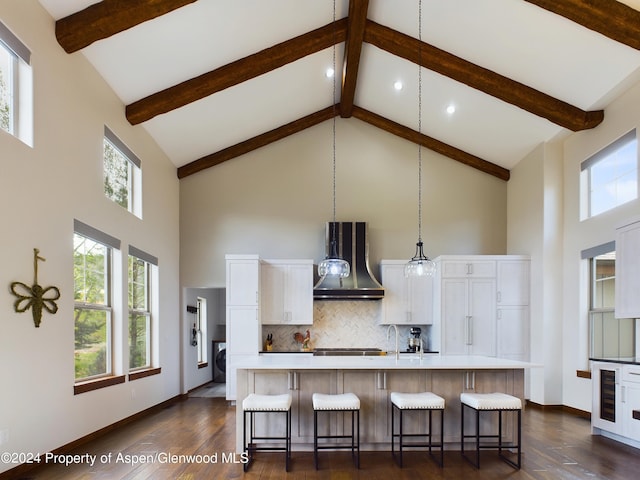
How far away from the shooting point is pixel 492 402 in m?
4.12

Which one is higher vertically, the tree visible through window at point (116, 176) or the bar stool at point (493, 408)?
the tree visible through window at point (116, 176)

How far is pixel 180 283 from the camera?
813cm

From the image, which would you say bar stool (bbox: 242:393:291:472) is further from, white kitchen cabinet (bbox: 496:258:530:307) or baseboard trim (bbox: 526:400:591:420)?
white kitchen cabinet (bbox: 496:258:530:307)

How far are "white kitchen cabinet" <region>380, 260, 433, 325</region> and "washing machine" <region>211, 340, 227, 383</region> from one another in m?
3.78

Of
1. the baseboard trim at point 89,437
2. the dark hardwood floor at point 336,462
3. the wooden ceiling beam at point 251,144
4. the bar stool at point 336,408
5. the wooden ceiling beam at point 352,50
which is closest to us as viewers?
the baseboard trim at point 89,437

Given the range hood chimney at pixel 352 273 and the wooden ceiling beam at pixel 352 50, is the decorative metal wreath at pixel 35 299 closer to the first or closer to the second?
the range hood chimney at pixel 352 273

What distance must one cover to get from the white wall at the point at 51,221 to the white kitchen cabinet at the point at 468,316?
449cm

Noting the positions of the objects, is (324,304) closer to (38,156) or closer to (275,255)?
(275,255)

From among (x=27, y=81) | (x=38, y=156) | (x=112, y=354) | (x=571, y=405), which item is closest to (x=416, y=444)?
(x=571, y=405)

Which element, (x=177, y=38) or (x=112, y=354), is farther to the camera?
(x=112, y=354)

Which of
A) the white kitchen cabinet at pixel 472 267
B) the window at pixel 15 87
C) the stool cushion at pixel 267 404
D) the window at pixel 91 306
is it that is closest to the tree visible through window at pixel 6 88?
the window at pixel 15 87

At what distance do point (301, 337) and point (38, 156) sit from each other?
15.9ft

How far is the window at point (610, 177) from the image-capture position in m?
5.43

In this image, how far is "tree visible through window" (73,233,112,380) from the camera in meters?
4.89
